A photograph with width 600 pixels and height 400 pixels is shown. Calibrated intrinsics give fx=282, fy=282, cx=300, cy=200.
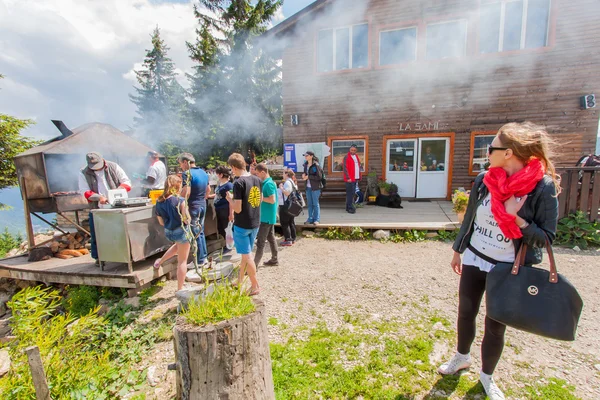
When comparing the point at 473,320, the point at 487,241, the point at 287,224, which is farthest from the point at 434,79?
the point at 473,320

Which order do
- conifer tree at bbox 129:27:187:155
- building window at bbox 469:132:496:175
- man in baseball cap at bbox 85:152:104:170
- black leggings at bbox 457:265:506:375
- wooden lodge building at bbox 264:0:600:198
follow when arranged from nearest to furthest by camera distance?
black leggings at bbox 457:265:506:375 → man in baseball cap at bbox 85:152:104:170 → wooden lodge building at bbox 264:0:600:198 → building window at bbox 469:132:496:175 → conifer tree at bbox 129:27:187:155

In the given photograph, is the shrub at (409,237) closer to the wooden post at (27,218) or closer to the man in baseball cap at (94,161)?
the man in baseball cap at (94,161)

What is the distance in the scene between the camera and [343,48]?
29.2 feet

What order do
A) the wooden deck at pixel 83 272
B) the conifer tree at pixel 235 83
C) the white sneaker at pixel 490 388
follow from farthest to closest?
the conifer tree at pixel 235 83
the wooden deck at pixel 83 272
the white sneaker at pixel 490 388

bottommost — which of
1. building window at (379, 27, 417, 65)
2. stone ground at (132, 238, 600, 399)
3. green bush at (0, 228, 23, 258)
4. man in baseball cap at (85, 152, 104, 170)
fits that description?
green bush at (0, 228, 23, 258)

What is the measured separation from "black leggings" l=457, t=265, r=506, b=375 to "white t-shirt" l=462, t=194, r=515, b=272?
7 cm

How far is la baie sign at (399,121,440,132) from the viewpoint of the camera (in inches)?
334

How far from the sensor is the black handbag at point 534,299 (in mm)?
1454

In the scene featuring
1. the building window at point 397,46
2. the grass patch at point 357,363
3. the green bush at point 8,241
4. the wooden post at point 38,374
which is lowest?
the green bush at point 8,241

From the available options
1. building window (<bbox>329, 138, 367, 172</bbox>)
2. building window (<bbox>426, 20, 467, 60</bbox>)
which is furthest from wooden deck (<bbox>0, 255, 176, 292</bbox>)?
building window (<bbox>426, 20, 467, 60</bbox>)

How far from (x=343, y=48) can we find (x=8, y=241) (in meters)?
12.9

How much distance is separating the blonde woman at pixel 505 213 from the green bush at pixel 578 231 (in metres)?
4.98

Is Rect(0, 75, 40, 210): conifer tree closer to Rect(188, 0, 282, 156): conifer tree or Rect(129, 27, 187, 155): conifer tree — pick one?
Rect(188, 0, 282, 156): conifer tree

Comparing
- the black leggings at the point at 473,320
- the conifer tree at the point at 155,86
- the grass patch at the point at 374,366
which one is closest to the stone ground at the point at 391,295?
the grass patch at the point at 374,366
